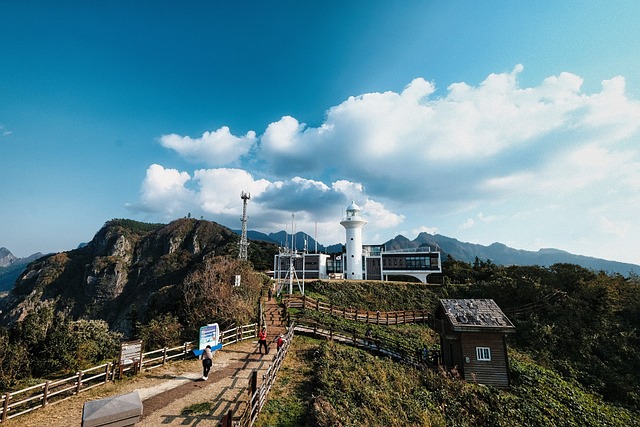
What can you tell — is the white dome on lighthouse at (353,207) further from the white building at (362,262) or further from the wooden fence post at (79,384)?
the wooden fence post at (79,384)

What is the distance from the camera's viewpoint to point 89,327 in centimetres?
1831

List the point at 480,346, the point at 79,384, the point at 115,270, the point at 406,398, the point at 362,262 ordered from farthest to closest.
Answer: the point at 115,270 → the point at 362,262 → the point at 480,346 → the point at 406,398 → the point at 79,384

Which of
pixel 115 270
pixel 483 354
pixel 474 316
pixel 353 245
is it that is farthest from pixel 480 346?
pixel 115 270

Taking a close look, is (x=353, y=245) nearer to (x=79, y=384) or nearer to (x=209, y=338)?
(x=209, y=338)

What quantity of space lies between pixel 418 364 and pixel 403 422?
8609 mm

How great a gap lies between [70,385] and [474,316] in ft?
72.5

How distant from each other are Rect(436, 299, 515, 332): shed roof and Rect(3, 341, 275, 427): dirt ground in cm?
1227

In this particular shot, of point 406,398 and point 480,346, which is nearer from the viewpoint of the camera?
point 406,398

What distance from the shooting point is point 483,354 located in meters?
18.5

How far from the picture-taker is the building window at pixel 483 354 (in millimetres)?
18453

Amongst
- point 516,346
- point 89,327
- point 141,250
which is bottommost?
point 516,346

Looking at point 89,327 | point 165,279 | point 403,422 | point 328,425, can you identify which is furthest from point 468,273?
point 165,279

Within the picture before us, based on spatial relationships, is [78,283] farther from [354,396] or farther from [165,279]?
[354,396]

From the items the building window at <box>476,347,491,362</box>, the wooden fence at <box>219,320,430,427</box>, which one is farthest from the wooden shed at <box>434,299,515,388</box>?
the wooden fence at <box>219,320,430,427</box>
